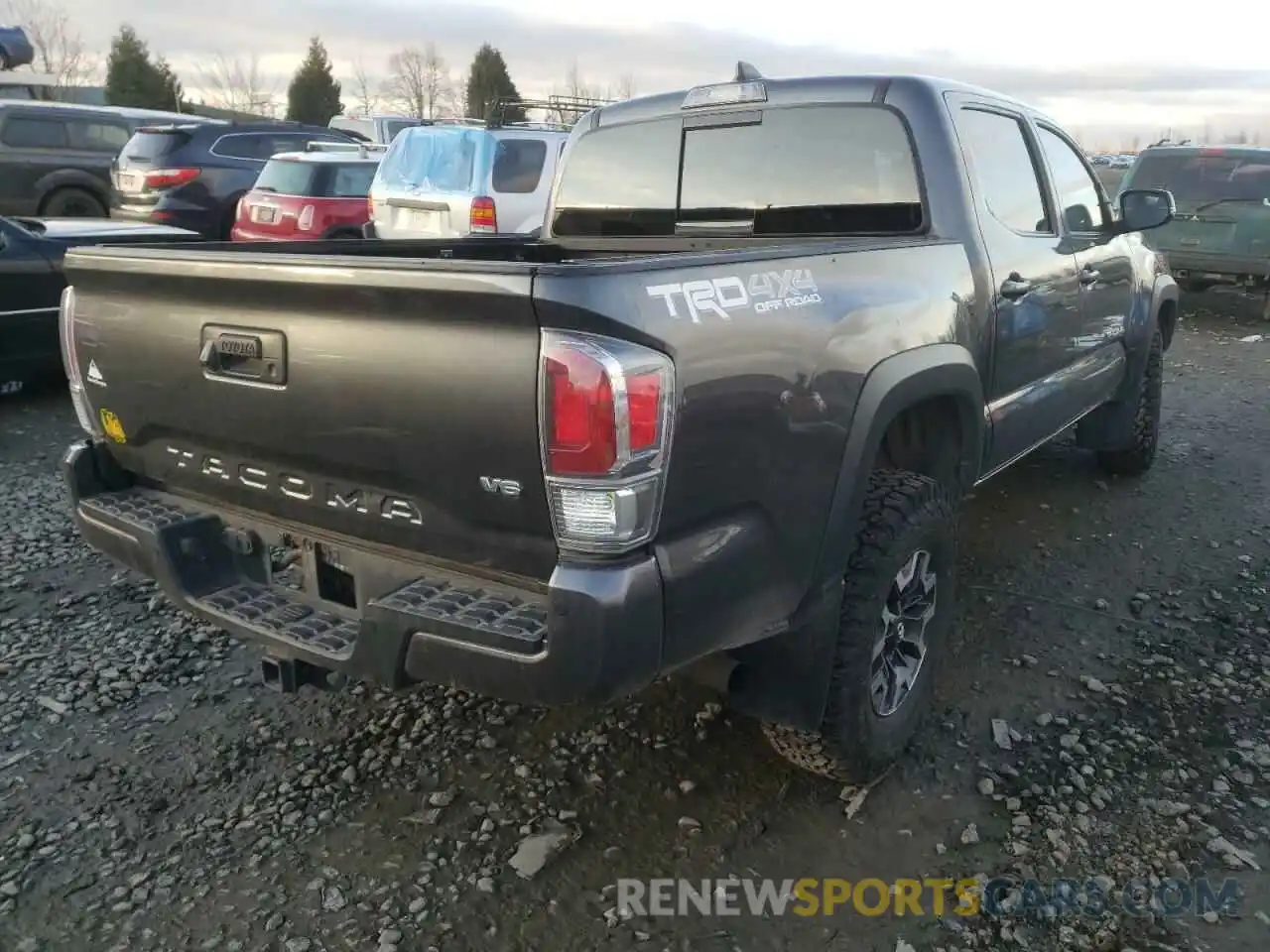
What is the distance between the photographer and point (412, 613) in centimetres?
216

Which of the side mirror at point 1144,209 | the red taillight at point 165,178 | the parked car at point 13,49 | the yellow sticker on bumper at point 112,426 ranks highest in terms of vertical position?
the parked car at point 13,49

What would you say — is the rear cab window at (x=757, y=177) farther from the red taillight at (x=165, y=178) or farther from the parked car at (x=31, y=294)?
the red taillight at (x=165, y=178)

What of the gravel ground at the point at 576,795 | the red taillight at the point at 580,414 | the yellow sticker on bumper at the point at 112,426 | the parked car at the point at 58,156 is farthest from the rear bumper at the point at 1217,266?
the parked car at the point at 58,156

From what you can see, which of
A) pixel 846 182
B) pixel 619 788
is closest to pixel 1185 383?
pixel 846 182

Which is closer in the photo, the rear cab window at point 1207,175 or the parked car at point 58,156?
the rear cab window at point 1207,175

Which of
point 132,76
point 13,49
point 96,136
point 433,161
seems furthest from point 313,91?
point 433,161

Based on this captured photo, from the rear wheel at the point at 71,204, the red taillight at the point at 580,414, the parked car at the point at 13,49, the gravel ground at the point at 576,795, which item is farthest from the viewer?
the parked car at the point at 13,49

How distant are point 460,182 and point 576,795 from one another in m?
7.38

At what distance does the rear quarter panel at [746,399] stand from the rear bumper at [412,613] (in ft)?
0.43

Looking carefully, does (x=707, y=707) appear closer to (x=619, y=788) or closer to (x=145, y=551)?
(x=619, y=788)

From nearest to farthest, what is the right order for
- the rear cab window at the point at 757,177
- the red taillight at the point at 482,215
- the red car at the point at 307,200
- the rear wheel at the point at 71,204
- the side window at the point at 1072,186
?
the rear cab window at the point at 757,177 < the side window at the point at 1072,186 < the red taillight at the point at 482,215 < the red car at the point at 307,200 < the rear wheel at the point at 71,204

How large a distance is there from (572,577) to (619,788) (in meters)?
1.18

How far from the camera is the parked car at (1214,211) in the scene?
10.3 metres

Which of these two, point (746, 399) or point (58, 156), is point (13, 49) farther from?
point (746, 399)
